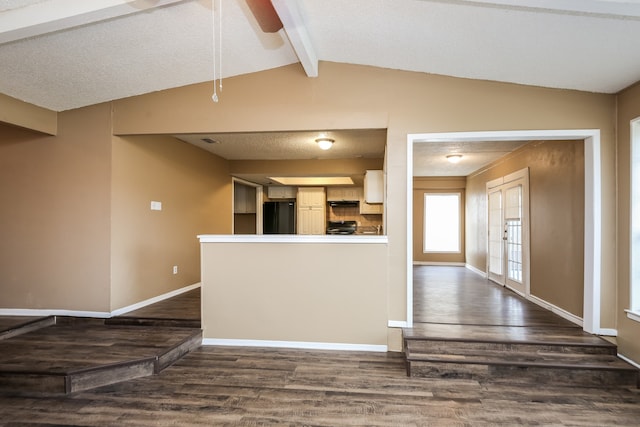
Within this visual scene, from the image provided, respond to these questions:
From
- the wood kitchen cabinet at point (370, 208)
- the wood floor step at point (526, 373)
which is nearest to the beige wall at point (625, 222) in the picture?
the wood floor step at point (526, 373)

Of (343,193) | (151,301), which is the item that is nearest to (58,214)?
(151,301)

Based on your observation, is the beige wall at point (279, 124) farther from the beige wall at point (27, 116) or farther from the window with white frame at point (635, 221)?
the window with white frame at point (635, 221)

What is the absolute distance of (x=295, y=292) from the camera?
3779 mm

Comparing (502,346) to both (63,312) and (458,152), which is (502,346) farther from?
(63,312)

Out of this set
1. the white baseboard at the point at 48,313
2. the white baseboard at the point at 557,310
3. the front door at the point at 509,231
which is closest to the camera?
the white baseboard at the point at 557,310

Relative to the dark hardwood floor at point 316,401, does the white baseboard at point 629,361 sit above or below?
above

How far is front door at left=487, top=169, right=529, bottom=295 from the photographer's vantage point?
521 cm

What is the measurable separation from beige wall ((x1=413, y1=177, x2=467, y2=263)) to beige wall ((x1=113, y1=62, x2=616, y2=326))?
529 centimetres

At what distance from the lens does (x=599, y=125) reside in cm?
336

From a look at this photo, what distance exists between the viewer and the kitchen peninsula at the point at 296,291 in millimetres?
3680

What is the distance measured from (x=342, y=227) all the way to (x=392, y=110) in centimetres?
496

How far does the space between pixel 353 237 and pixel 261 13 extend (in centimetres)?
222

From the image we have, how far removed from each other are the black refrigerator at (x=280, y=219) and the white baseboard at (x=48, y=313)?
4436 mm

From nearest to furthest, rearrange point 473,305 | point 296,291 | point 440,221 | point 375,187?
point 296,291, point 473,305, point 375,187, point 440,221
